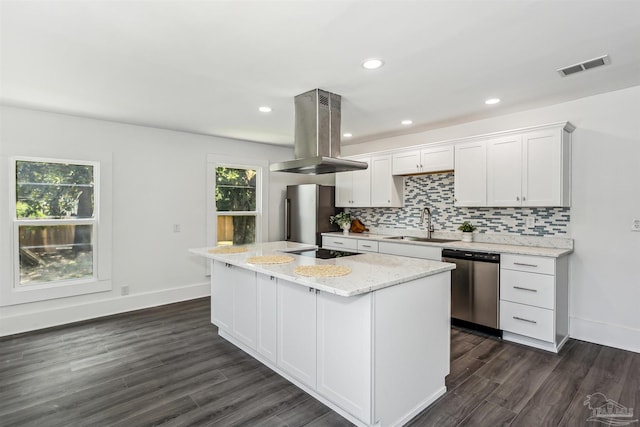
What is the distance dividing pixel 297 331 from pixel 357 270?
2.05ft

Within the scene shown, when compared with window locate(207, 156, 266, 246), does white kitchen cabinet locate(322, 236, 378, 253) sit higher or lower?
lower

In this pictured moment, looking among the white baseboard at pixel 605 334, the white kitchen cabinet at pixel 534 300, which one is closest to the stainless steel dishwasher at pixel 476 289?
the white kitchen cabinet at pixel 534 300

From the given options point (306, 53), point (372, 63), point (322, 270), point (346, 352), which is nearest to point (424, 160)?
point (372, 63)

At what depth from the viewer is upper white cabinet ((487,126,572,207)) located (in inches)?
123

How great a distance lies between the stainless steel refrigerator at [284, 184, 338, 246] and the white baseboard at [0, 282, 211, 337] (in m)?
1.64

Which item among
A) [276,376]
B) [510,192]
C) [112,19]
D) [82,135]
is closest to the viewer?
[112,19]

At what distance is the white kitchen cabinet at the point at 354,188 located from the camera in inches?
196

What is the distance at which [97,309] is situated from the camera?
3980 mm

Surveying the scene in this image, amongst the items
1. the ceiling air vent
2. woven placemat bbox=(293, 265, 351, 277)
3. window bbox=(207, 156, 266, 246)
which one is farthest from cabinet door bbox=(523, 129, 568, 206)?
window bbox=(207, 156, 266, 246)

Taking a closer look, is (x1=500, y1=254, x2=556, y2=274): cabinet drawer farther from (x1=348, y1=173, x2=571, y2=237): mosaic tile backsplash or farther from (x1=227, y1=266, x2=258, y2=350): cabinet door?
(x1=227, y1=266, x2=258, y2=350): cabinet door

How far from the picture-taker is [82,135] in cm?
387

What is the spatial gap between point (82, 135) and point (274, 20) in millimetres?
3241

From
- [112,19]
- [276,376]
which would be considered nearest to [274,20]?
[112,19]

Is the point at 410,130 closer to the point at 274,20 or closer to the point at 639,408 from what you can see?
the point at 274,20
